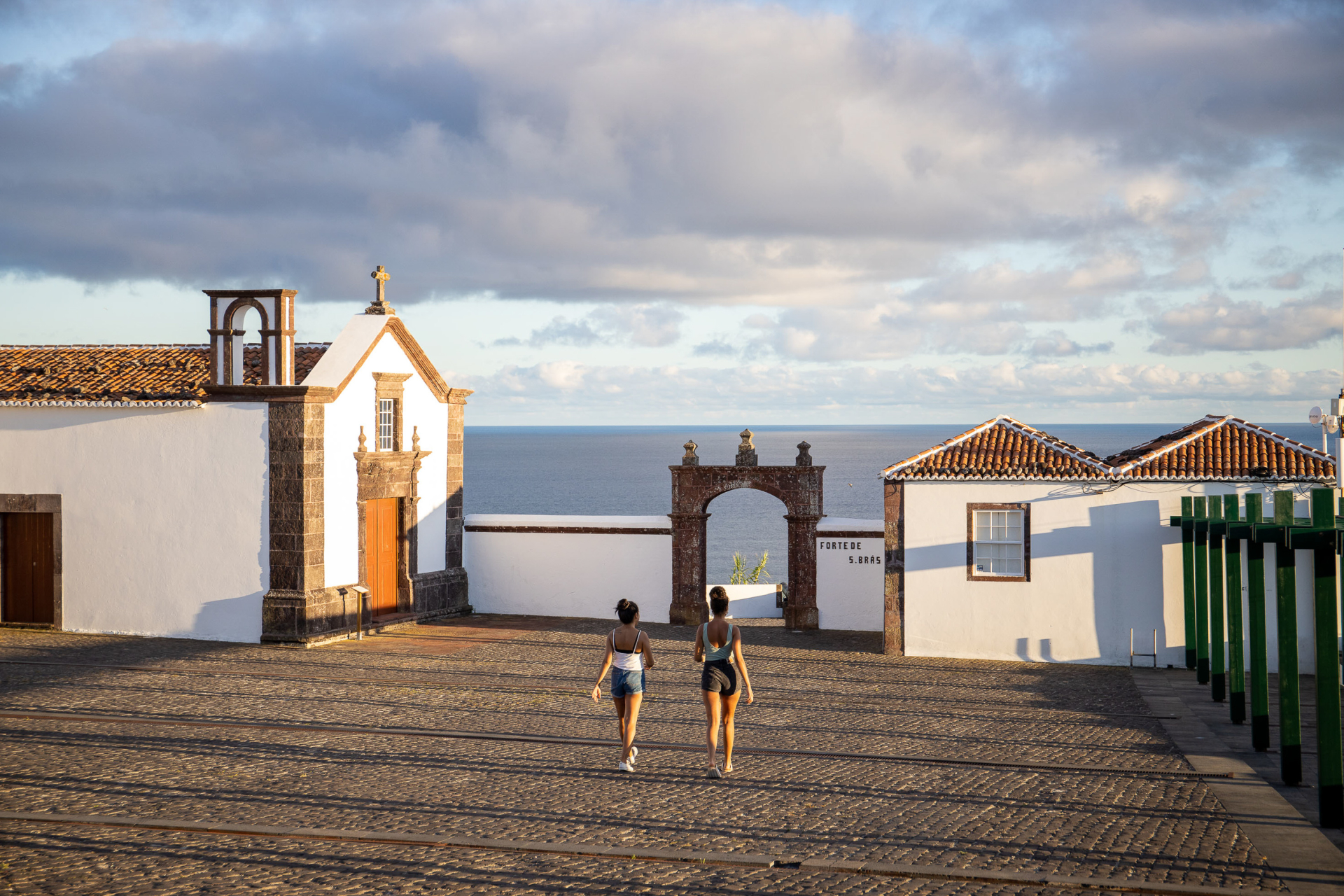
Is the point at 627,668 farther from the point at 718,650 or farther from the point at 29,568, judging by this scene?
the point at 29,568

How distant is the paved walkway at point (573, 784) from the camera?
7727mm

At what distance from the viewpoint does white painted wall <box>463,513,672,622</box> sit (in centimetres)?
2247

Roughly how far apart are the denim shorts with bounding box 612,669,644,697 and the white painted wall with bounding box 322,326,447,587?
10699mm

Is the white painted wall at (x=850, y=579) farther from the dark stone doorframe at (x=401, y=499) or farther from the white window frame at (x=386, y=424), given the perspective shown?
the white window frame at (x=386, y=424)

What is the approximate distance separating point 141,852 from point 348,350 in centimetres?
1331

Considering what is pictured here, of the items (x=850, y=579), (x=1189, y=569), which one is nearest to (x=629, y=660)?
(x=1189, y=569)

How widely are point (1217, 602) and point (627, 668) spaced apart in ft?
28.9

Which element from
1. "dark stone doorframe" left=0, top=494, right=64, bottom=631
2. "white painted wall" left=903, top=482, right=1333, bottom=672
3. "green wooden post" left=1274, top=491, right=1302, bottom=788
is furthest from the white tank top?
"dark stone doorframe" left=0, top=494, right=64, bottom=631

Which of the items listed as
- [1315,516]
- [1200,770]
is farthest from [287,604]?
[1315,516]

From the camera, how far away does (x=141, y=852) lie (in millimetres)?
7984

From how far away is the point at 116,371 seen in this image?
69.4ft

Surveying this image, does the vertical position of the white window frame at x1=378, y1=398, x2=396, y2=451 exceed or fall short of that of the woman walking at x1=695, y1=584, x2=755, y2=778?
it exceeds it

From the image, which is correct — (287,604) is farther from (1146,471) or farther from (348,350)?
(1146,471)

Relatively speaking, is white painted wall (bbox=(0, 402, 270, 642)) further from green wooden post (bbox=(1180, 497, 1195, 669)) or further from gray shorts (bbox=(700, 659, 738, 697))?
green wooden post (bbox=(1180, 497, 1195, 669))
